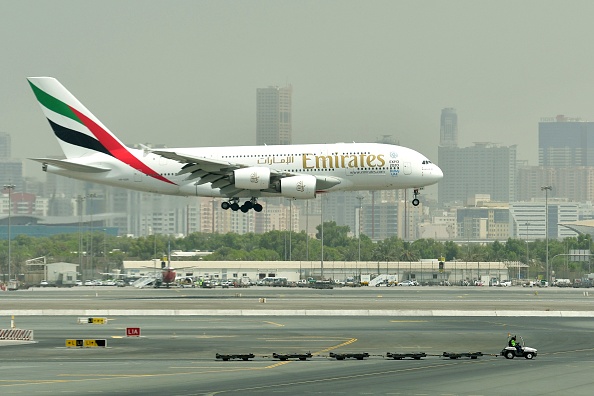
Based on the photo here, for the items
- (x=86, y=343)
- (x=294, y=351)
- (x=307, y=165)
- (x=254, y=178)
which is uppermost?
(x=307, y=165)

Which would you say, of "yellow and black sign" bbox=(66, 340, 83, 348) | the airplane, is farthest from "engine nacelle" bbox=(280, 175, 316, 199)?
"yellow and black sign" bbox=(66, 340, 83, 348)

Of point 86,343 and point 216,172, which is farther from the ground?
point 216,172

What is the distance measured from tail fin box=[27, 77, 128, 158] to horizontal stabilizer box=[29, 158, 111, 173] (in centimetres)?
171

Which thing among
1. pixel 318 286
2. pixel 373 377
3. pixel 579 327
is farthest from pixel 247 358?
pixel 318 286

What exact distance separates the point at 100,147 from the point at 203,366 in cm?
5123

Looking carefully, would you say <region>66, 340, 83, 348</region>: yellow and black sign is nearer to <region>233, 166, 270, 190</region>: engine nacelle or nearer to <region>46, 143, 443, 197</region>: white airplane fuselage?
<region>233, 166, 270, 190</region>: engine nacelle

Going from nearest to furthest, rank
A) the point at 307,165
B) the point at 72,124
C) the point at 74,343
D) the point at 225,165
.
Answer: the point at 74,343 → the point at 225,165 → the point at 307,165 → the point at 72,124

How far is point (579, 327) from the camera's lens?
63250 millimetres

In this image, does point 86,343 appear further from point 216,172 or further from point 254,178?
point 216,172

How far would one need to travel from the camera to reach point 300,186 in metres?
86.6

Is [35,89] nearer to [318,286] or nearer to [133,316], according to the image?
[133,316]

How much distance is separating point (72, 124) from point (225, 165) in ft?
45.8

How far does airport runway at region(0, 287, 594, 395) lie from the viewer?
37562 millimetres

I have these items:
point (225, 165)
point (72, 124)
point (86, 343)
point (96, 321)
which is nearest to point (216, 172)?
point (225, 165)
